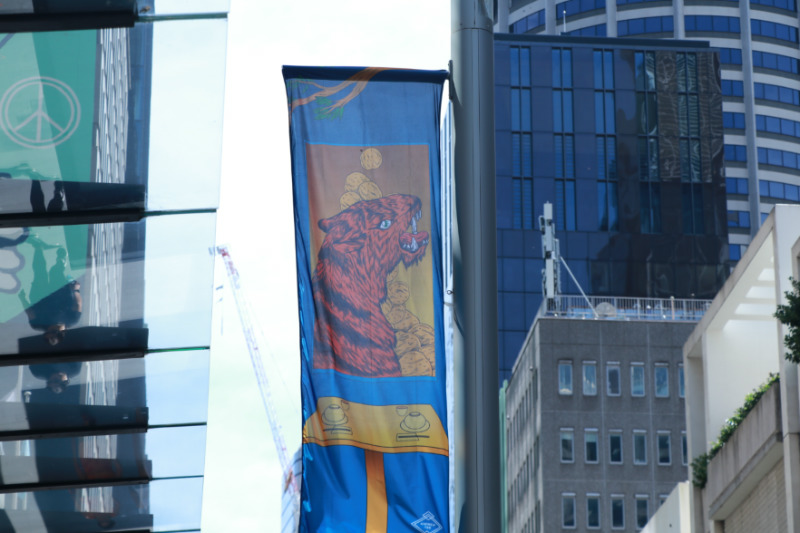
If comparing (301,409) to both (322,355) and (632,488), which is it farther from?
(632,488)

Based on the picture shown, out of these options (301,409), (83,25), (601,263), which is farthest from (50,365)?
(601,263)

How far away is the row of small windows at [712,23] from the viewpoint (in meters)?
141

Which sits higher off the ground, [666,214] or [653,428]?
[666,214]

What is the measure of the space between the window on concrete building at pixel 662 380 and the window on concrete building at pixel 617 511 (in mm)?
7401

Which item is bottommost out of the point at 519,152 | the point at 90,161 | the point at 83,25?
the point at 90,161

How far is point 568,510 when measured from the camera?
87875 mm

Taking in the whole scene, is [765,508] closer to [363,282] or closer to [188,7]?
[363,282]

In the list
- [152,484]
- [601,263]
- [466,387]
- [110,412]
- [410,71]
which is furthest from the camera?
[601,263]

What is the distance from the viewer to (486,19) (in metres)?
9.45

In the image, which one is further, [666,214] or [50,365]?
[666,214]

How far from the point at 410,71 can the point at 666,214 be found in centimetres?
10845

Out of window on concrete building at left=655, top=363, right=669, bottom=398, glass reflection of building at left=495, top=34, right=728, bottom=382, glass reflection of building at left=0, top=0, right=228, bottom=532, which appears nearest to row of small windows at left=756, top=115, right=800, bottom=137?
glass reflection of building at left=495, top=34, right=728, bottom=382

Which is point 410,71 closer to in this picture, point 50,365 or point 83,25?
point 83,25

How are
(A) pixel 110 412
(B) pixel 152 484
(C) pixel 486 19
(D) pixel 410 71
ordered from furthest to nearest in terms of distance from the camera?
(B) pixel 152 484 → (A) pixel 110 412 → (D) pixel 410 71 → (C) pixel 486 19
